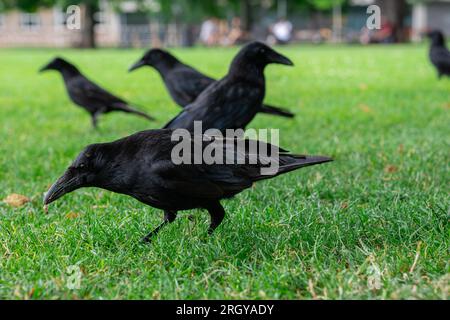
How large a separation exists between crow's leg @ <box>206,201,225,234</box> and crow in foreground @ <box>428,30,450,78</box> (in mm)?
10090

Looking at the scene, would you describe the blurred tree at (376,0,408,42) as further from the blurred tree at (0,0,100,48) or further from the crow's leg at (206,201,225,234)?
the crow's leg at (206,201,225,234)

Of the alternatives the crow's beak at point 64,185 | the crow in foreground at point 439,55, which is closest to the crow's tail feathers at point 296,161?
the crow's beak at point 64,185

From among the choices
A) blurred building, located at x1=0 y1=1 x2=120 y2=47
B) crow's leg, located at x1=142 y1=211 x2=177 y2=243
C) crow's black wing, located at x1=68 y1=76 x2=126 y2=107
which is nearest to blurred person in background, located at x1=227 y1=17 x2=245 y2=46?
blurred building, located at x1=0 y1=1 x2=120 y2=47

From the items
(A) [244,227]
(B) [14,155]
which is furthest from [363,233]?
(B) [14,155]

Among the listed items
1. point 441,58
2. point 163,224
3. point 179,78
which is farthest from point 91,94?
point 441,58

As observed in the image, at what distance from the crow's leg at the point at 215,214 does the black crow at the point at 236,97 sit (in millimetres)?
1278

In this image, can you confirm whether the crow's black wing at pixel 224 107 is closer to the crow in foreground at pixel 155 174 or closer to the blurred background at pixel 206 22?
the crow in foreground at pixel 155 174

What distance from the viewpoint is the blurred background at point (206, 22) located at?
4031 cm

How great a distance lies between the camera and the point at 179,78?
6219 millimetres

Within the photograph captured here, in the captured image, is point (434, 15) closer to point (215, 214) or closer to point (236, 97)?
point (236, 97)

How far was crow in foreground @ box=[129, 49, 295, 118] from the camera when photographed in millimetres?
6066

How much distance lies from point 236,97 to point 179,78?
1.55 metres

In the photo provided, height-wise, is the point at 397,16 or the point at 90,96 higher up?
the point at 397,16

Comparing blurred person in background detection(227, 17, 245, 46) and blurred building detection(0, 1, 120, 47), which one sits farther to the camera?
blurred building detection(0, 1, 120, 47)
